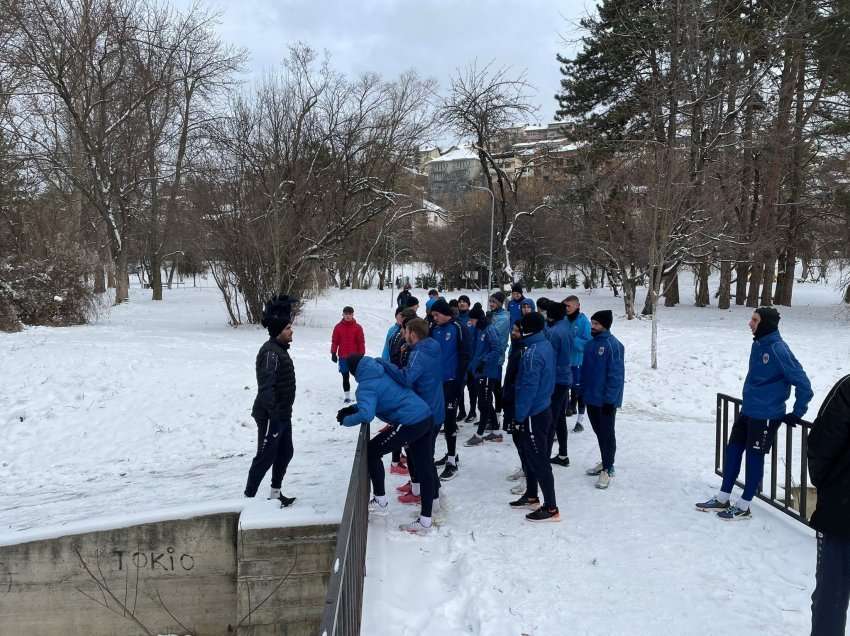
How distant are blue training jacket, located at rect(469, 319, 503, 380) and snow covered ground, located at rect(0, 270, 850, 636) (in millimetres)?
1016

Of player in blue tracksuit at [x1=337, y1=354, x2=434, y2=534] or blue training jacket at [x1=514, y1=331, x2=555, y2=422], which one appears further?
blue training jacket at [x1=514, y1=331, x2=555, y2=422]

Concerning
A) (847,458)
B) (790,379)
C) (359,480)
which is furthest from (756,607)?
(359,480)

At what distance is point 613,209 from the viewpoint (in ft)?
78.7

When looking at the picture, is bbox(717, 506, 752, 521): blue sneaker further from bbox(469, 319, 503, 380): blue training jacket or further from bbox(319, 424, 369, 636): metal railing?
bbox(319, 424, 369, 636): metal railing

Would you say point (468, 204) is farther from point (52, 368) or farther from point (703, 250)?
point (52, 368)

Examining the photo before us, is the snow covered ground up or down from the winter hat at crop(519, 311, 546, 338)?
down

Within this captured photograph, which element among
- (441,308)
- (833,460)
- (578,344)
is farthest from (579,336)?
(833,460)

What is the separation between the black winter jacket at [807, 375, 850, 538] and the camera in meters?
2.94

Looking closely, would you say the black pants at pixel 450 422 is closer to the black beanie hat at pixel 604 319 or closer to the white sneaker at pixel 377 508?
the white sneaker at pixel 377 508

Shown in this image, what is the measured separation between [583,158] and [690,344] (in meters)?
14.1

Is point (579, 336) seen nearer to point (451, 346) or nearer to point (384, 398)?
point (451, 346)

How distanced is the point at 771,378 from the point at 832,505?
208 cm

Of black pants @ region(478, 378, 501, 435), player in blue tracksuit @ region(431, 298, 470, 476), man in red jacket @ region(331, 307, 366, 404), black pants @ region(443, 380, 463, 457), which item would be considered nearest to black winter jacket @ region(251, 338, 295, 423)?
black pants @ region(443, 380, 463, 457)

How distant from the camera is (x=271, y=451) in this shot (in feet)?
17.3
